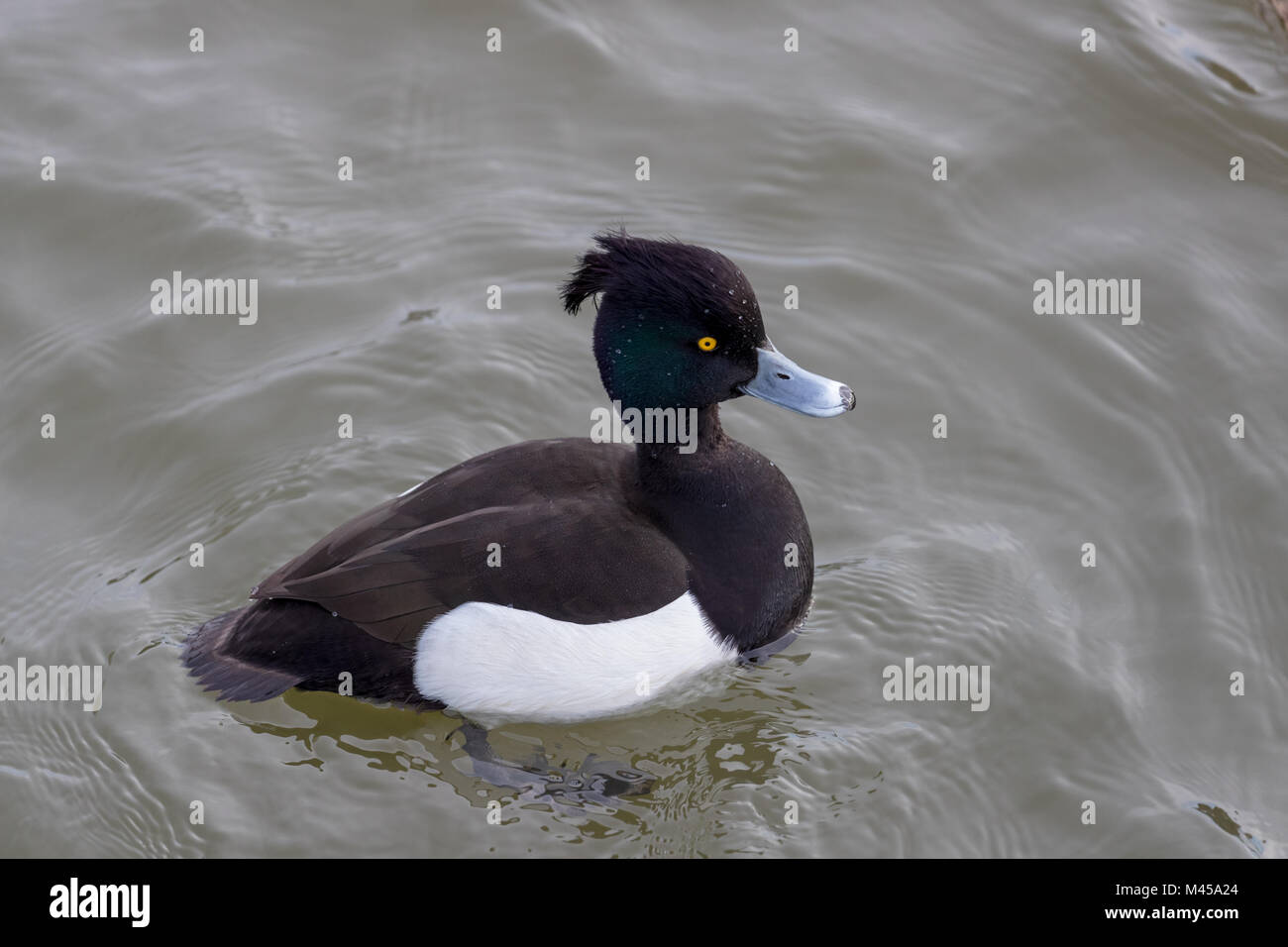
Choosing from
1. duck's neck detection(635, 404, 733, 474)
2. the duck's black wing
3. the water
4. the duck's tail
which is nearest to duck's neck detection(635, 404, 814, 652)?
duck's neck detection(635, 404, 733, 474)

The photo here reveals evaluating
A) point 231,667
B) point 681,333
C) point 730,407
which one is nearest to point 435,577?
point 231,667

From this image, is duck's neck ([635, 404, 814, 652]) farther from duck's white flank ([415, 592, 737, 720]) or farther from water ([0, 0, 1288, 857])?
water ([0, 0, 1288, 857])

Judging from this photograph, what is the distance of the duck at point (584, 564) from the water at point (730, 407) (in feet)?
1.03

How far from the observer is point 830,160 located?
26.7ft

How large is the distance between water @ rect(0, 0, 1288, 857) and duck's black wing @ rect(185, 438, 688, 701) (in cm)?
36

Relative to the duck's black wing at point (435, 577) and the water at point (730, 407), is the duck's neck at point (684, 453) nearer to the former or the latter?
the duck's black wing at point (435, 577)

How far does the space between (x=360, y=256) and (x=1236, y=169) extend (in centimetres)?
464

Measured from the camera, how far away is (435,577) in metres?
5.35

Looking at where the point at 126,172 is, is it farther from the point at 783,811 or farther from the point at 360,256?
the point at 783,811

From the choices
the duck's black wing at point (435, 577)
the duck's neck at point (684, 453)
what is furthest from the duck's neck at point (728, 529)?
the duck's black wing at point (435, 577)

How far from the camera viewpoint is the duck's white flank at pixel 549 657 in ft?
17.5

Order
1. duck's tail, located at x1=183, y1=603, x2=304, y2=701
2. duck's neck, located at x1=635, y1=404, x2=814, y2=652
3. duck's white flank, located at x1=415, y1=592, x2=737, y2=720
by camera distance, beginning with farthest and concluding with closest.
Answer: duck's neck, located at x1=635, y1=404, x2=814, y2=652
duck's tail, located at x1=183, y1=603, x2=304, y2=701
duck's white flank, located at x1=415, y1=592, x2=737, y2=720

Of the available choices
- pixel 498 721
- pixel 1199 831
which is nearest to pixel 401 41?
pixel 498 721

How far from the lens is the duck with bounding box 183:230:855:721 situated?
5.35 meters
